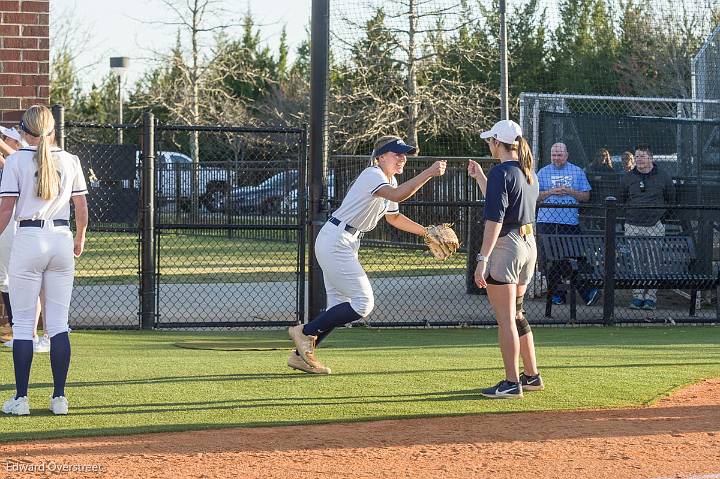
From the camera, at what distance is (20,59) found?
434 inches

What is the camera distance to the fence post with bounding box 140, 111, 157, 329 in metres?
11.5

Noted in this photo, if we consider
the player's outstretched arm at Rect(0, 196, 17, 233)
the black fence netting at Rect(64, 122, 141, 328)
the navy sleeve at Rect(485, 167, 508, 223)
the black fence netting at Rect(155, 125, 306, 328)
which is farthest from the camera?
the black fence netting at Rect(155, 125, 306, 328)

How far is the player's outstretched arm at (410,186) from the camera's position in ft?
24.8

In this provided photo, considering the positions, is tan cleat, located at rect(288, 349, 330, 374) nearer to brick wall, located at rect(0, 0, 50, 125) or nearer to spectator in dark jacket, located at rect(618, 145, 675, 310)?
brick wall, located at rect(0, 0, 50, 125)

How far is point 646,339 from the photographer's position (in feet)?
37.3

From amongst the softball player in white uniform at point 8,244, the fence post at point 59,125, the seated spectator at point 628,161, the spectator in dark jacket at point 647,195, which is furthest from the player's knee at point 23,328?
the seated spectator at point 628,161

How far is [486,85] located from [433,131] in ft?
5.60

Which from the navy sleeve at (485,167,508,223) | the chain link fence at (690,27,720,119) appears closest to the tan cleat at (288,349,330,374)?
the navy sleeve at (485,167,508,223)

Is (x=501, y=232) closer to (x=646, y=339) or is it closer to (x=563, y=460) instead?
(x=563, y=460)

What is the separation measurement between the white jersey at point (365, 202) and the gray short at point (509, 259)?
3.49ft

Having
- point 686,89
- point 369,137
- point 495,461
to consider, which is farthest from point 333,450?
point 686,89

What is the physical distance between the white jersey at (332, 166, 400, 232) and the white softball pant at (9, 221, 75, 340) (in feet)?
7.29

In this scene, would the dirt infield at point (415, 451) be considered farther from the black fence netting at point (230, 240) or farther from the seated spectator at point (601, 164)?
the seated spectator at point (601, 164)

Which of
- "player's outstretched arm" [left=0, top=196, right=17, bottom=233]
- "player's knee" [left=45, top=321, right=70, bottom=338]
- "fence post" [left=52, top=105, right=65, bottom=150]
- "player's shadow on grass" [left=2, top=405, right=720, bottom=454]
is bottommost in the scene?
"player's shadow on grass" [left=2, top=405, right=720, bottom=454]
